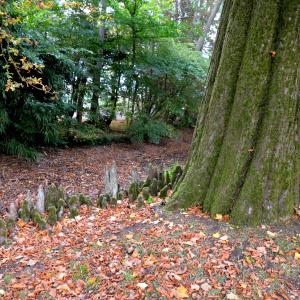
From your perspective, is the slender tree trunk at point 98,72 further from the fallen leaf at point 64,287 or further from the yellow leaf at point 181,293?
the yellow leaf at point 181,293

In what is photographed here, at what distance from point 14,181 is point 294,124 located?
5.47 metres

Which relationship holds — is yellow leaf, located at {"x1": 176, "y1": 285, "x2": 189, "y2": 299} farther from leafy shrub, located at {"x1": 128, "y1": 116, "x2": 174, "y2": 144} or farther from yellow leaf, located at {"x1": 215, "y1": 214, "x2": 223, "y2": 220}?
leafy shrub, located at {"x1": 128, "y1": 116, "x2": 174, "y2": 144}

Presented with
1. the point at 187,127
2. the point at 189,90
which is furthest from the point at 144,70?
the point at 187,127

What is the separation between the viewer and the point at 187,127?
44.2ft

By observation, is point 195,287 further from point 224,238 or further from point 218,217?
point 218,217

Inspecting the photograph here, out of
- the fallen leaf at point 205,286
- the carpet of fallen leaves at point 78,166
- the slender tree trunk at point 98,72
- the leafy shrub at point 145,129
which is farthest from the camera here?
the leafy shrub at point 145,129

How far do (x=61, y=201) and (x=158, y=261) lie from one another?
6.11 ft

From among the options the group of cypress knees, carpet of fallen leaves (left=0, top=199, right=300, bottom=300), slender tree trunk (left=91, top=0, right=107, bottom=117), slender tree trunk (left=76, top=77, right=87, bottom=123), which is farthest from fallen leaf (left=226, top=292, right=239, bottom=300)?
slender tree trunk (left=91, top=0, right=107, bottom=117)

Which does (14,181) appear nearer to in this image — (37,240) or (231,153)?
(37,240)

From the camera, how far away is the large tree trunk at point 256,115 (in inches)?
113

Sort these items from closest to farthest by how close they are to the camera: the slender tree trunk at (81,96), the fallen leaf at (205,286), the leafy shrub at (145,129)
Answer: the fallen leaf at (205,286) < the slender tree trunk at (81,96) < the leafy shrub at (145,129)

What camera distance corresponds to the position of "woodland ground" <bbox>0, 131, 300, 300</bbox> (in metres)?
2.44

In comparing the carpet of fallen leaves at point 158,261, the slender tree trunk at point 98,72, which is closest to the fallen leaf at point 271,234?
the carpet of fallen leaves at point 158,261

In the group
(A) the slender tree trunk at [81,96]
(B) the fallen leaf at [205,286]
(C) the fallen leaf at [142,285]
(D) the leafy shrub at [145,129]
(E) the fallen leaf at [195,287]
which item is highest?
(A) the slender tree trunk at [81,96]
